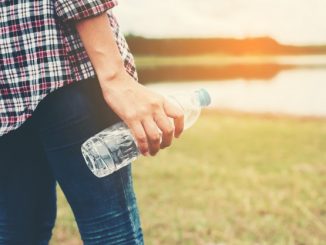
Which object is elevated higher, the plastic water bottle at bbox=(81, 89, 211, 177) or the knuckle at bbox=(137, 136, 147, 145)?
the knuckle at bbox=(137, 136, 147, 145)

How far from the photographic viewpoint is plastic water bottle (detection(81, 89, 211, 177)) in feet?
3.94

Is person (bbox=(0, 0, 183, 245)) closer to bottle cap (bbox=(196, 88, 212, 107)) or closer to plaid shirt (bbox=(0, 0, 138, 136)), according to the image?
plaid shirt (bbox=(0, 0, 138, 136))

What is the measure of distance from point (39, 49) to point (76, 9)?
0.41 feet

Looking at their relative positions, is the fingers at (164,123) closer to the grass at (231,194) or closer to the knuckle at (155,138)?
the knuckle at (155,138)

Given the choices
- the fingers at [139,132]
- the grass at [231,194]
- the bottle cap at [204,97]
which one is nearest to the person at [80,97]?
the fingers at [139,132]

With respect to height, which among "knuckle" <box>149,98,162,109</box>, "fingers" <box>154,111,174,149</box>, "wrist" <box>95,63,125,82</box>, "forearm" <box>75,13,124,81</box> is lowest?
"fingers" <box>154,111,174,149</box>

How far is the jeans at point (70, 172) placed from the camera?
1145 mm

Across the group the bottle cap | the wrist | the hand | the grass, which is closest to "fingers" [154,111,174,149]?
the hand

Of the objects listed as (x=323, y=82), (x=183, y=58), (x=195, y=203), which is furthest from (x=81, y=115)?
(x=183, y=58)

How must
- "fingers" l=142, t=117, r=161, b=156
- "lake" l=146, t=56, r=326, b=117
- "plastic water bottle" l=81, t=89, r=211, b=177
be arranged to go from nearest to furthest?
1. "fingers" l=142, t=117, r=161, b=156
2. "plastic water bottle" l=81, t=89, r=211, b=177
3. "lake" l=146, t=56, r=326, b=117

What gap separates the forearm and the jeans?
7 cm

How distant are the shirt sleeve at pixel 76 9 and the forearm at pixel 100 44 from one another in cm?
1

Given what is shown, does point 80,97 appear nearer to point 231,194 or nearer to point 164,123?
point 164,123

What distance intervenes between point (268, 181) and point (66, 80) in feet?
12.6
